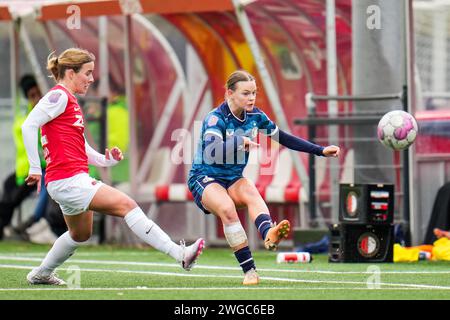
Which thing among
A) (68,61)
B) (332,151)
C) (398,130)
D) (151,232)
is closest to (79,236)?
(151,232)

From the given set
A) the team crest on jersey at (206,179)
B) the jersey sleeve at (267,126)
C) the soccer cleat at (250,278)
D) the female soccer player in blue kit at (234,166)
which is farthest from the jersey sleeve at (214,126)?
the soccer cleat at (250,278)

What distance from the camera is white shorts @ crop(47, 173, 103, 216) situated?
396 inches

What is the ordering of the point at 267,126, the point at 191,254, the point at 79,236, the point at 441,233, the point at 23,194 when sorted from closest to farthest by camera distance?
the point at 191,254 → the point at 79,236 → the point at 267,126 → the point at 441,233 → the point at 23,194

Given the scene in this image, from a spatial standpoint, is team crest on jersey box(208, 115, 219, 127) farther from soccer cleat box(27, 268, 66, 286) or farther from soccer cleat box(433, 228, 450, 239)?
soccer cleat box(433, 228, 450, 239)

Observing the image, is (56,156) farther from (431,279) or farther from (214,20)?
(214,20)

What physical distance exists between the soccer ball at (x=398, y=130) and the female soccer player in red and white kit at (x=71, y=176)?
12.5ft

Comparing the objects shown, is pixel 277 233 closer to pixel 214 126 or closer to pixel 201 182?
pixel 201 182

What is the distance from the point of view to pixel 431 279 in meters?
11.1

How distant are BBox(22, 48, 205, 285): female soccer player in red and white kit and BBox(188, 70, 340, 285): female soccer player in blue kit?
0.46 meters

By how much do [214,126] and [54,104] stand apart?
1.24m

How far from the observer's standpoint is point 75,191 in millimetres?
10047

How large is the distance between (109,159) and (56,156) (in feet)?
1.85

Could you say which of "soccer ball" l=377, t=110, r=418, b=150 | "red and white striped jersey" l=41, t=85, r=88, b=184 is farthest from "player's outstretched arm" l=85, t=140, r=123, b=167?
"soccer ball" l=377, t=110, r=418, b=150

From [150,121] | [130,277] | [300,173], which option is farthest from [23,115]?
[130,277]
